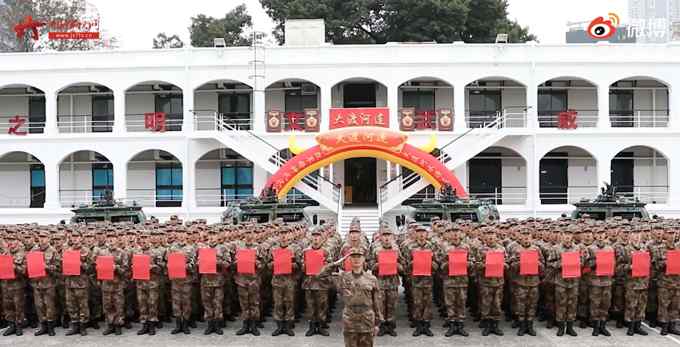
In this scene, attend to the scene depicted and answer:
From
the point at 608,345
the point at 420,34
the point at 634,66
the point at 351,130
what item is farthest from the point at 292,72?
the point at 608,345

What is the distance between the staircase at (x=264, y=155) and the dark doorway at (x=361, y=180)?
2.92 m

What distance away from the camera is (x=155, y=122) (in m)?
26.4

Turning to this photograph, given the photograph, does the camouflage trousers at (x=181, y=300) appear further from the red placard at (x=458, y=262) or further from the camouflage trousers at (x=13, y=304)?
the red placard at (x=458, y=262)

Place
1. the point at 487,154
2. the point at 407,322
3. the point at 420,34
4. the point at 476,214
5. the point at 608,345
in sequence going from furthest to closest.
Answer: the point at 420,34
the point at 487,154
the point at 476,214
the point at 407,322
the point at 608,345

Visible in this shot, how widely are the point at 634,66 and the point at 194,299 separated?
852 inches

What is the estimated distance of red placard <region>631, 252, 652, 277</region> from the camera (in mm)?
10156

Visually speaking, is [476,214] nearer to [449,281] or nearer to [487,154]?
[449,281]

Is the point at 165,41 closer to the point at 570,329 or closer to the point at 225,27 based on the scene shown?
the point at 225,27

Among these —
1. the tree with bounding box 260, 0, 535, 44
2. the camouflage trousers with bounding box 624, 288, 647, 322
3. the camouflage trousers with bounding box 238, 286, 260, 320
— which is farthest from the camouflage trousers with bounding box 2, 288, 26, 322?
the tree with bounding box 260, 0, 535, 44

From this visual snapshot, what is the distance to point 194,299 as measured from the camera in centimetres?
1098

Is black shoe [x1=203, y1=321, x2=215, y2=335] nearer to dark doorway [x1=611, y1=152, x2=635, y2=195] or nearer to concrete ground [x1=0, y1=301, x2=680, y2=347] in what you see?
concrete ground [x1=0, y1=301, x2=680, y2=347]

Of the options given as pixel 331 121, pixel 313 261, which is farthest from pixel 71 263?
pixel 331 121

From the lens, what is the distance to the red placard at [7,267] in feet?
34.6

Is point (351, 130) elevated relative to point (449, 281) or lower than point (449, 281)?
elevated
